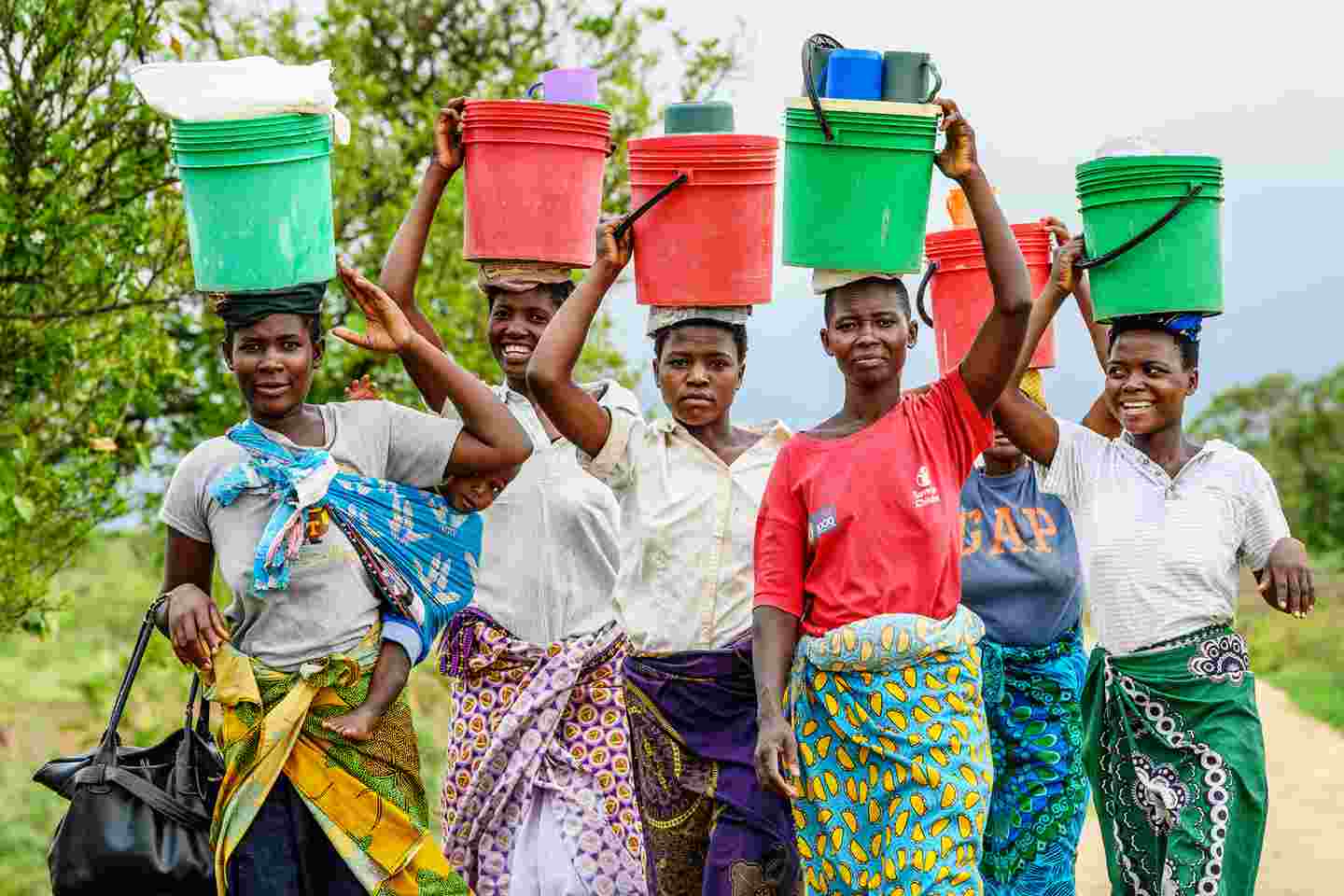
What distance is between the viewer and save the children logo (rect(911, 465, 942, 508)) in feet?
A: 14.3

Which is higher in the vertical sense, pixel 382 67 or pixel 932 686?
pixel 382 67

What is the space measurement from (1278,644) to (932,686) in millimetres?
15681

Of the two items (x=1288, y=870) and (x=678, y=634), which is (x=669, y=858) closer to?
(x=678, y=634)

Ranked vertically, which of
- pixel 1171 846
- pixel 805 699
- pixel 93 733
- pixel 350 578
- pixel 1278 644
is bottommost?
pixel 1278 644

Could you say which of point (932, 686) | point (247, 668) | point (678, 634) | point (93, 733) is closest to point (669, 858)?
point (678, 634)

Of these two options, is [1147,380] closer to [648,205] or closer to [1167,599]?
[1167,599]

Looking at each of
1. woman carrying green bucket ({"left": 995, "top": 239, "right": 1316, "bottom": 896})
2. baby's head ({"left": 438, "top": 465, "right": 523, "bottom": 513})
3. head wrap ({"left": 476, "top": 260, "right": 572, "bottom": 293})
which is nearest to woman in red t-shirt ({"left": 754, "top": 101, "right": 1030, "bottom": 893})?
woman carrying green bucket ({"left": 995, "top": 239, "right": 1316, "bottom": 896})

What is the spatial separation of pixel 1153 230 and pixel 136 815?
2946 millimetres

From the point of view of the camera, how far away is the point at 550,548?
5.10 m

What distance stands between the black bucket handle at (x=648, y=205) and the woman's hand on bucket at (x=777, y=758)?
Result: 130 cm

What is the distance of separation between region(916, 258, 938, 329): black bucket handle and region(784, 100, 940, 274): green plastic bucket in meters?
0.67

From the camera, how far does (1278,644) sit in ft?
61.8

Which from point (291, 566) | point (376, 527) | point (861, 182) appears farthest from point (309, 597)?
point (861, 182)

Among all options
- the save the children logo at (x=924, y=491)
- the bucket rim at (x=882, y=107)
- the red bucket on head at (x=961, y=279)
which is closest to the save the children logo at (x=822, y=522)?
the save the children logo at (x=924, y=491)
